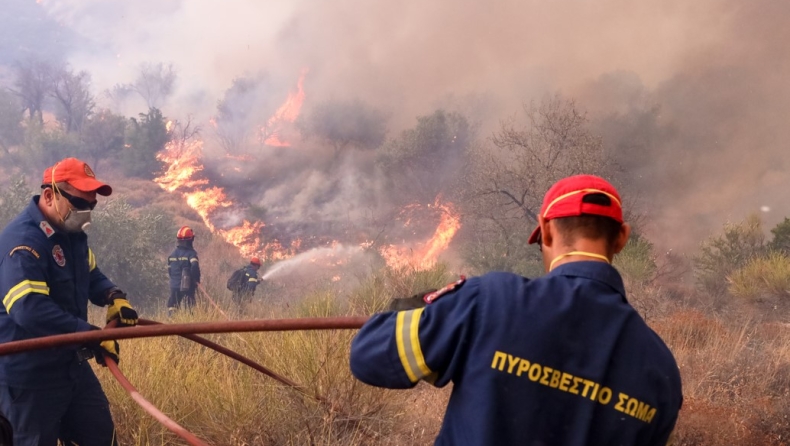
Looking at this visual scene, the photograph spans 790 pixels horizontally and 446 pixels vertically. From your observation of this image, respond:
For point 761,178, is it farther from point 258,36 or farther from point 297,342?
point 258,36

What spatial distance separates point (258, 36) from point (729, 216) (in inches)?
1130

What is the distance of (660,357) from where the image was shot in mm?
1351

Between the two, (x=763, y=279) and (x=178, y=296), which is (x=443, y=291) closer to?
(x=178, y=296)

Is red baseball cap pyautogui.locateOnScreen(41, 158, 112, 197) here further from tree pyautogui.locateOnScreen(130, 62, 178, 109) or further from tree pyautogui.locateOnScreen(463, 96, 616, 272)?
tree pyautogui.locateOnScreen(130, 62, 178, 109)

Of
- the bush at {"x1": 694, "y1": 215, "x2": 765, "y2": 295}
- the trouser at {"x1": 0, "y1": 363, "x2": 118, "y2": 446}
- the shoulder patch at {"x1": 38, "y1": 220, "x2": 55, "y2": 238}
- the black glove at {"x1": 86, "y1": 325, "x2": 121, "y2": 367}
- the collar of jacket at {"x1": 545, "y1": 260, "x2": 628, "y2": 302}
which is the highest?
the bush at {"x1": 694, "y1": 215, "x2": 765, "y2": 295}

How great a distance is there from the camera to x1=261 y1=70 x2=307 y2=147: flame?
1104 inches

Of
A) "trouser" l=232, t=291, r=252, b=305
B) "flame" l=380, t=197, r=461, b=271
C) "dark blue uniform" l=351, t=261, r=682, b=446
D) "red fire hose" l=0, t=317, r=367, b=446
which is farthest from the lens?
"flame" l=380, t=197, r=461, b=271

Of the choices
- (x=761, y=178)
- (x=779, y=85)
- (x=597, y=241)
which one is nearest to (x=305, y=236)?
(x=761, y=178)

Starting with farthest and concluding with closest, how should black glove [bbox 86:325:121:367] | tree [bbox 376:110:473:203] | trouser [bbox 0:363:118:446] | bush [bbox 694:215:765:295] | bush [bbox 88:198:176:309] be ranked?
tree [bbox 376:110:473:203] → bush [bbox 88:198:176:309] → bush [bbox 694:215:765:295] → black glove [bbox 86:325:121:367] → trouser [bbox 0:363:118:446]

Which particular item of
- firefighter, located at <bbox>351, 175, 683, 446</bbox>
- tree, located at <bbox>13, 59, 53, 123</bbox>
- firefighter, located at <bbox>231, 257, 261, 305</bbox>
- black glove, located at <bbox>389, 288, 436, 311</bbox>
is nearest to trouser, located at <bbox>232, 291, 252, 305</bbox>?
firefighter, located at <bbox>231, 257, 261, 305</bbox>

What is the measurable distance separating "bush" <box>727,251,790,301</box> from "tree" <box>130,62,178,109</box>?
118 ft

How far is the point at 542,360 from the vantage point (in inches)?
49.4

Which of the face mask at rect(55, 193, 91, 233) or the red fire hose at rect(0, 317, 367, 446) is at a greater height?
the face mask at rect(55, 193, 91, 233)

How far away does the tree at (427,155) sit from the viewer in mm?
20094
